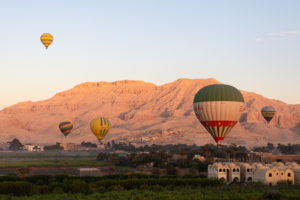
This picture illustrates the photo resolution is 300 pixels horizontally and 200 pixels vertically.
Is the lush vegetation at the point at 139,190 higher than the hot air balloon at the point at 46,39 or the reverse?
the reverse

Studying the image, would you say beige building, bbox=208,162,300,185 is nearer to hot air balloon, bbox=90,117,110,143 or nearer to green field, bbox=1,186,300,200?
green field, bbox=1,186,300,200

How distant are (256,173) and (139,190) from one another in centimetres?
1881

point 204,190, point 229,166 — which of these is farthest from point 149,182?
point 229,166

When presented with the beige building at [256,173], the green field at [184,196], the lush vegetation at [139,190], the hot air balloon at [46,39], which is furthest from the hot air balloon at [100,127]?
the green field at [184,196]

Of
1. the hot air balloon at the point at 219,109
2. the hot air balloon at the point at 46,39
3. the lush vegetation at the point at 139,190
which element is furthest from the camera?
the hot air balloon at the point at 46,39

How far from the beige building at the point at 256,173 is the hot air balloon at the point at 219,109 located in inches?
442

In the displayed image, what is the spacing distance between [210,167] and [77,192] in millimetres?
22419

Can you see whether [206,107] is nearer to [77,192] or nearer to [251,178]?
[251,178]

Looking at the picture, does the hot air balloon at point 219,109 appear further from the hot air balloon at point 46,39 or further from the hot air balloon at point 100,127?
the hot air balloon at point 100,127

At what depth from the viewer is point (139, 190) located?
57406mm

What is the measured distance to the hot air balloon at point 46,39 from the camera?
113 metres

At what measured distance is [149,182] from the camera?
61.5 m

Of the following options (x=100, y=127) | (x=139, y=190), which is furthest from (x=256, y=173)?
(x=100, y=127)

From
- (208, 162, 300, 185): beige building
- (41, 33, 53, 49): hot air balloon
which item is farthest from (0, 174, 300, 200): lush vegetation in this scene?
(41, 33, 53, 49): hot air balloon
